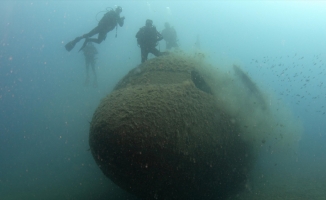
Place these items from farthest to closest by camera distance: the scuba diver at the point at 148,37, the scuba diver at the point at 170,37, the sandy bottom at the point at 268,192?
1. the scuba diver at the point at 170,37
2. the scuba diver at the point at 148,37
3. the sandy bottom at the point at 268,192

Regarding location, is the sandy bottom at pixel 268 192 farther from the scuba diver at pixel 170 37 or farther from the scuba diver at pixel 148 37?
the scuba diver at pixel 170 37

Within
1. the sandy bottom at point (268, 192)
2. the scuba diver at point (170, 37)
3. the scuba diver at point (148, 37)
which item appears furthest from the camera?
the scuba diver at point (170, 37)

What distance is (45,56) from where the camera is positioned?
104 meters

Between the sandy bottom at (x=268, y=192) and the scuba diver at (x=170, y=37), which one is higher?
the scuba diver at (x=170, y=37)

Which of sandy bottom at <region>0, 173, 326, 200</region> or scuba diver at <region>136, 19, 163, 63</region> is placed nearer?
sandy bottom at <region>0, 173, 326, 200</region>

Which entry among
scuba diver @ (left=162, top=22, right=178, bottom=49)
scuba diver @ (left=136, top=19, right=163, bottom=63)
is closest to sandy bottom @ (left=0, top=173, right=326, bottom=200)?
scuba diver @ (left=136, top=19, right=163, bottom=63)

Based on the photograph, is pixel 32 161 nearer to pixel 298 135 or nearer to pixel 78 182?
pixel 78 182

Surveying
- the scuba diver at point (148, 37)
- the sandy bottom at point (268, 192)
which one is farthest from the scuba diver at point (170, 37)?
the sandy bottom at point (268, 192)

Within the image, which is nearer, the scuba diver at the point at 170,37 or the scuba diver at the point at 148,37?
the scuba diver at the point at 148,37

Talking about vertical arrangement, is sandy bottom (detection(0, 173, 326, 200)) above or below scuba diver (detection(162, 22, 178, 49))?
below

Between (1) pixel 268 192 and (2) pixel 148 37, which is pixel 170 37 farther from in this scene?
(1) pixel 268 192

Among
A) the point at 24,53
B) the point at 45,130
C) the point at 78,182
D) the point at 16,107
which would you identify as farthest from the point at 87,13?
the point at 78,182

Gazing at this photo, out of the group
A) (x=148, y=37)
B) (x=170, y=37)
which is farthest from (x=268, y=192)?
(x=170, y=37)

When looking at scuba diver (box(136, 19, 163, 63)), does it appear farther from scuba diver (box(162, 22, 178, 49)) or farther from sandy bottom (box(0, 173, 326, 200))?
scuba diver (box(162, 22, 178, 49))
